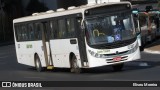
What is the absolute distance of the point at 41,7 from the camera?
102m

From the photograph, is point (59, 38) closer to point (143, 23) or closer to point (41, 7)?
point (143, 23)

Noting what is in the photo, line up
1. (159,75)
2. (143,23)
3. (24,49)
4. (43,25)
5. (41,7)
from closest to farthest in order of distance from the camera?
(159,75)
(43,25)
(24,49)
(143,23)
(41,7)

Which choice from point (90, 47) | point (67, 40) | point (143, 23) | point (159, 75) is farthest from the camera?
point (143, 23)

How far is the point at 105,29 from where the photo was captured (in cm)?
2277

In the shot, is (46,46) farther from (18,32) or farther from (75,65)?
(18,32)

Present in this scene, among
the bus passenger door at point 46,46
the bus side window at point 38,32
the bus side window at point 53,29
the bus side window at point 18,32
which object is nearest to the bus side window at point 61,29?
the bus side window at point 53,29

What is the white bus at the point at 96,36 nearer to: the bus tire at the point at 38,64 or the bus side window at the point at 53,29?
the bus side window at the point at 53,29

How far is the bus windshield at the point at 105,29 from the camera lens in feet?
74.5

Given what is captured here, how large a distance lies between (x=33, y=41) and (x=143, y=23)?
61.5ft

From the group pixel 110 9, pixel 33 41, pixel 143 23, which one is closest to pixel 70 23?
pixel 110 9

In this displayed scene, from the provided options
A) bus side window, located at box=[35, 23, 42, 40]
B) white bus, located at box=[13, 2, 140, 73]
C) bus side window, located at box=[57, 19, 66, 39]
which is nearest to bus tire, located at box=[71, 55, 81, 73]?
white bus, located at box=[13, 2, 140, 73]

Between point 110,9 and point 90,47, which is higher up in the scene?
point 110,9

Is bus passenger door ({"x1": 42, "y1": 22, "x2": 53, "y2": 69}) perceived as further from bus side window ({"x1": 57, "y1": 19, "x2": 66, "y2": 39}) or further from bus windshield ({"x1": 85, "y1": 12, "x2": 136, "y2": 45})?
bus windshield ({"x1": 85, "y1": 12, "x2": 136, "y2": 45})

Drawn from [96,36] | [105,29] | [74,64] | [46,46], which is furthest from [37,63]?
[105,29]
